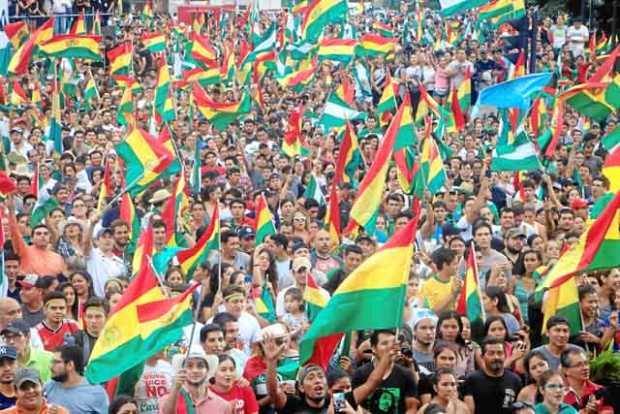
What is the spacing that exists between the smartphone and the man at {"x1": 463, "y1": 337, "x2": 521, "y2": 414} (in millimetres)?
865

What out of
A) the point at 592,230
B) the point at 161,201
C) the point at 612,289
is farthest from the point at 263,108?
the point at 592,230

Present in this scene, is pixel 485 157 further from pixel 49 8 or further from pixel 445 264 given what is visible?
pixel 49 8

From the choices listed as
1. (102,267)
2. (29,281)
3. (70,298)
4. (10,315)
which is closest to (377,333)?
(10,315)

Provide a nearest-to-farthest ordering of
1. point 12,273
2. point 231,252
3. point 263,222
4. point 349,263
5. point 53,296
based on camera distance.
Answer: point 53,296 < point 12,273 < point 349,263 < point 231,252 < point 263,222

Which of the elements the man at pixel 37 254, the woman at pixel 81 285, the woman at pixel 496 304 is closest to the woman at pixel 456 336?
the woman at pixel 496 304

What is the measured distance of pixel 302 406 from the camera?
9.07m

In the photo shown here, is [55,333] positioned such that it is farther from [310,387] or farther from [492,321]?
[492,321]

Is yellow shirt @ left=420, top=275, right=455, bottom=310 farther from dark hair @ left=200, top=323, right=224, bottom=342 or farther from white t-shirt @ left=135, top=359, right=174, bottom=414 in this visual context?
white t-shirt @ left=135, top=359, right=174, bottom=414

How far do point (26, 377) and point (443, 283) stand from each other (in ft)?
13.8

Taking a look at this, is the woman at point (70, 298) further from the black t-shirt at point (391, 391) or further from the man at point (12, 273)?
the black t-shirt at point (391, 391)

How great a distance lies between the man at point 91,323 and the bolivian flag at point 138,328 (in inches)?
32.4

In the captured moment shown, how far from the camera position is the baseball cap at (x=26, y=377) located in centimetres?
850

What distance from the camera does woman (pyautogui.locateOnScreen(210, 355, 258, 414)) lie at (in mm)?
9148

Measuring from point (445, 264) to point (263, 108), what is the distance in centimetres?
1200
